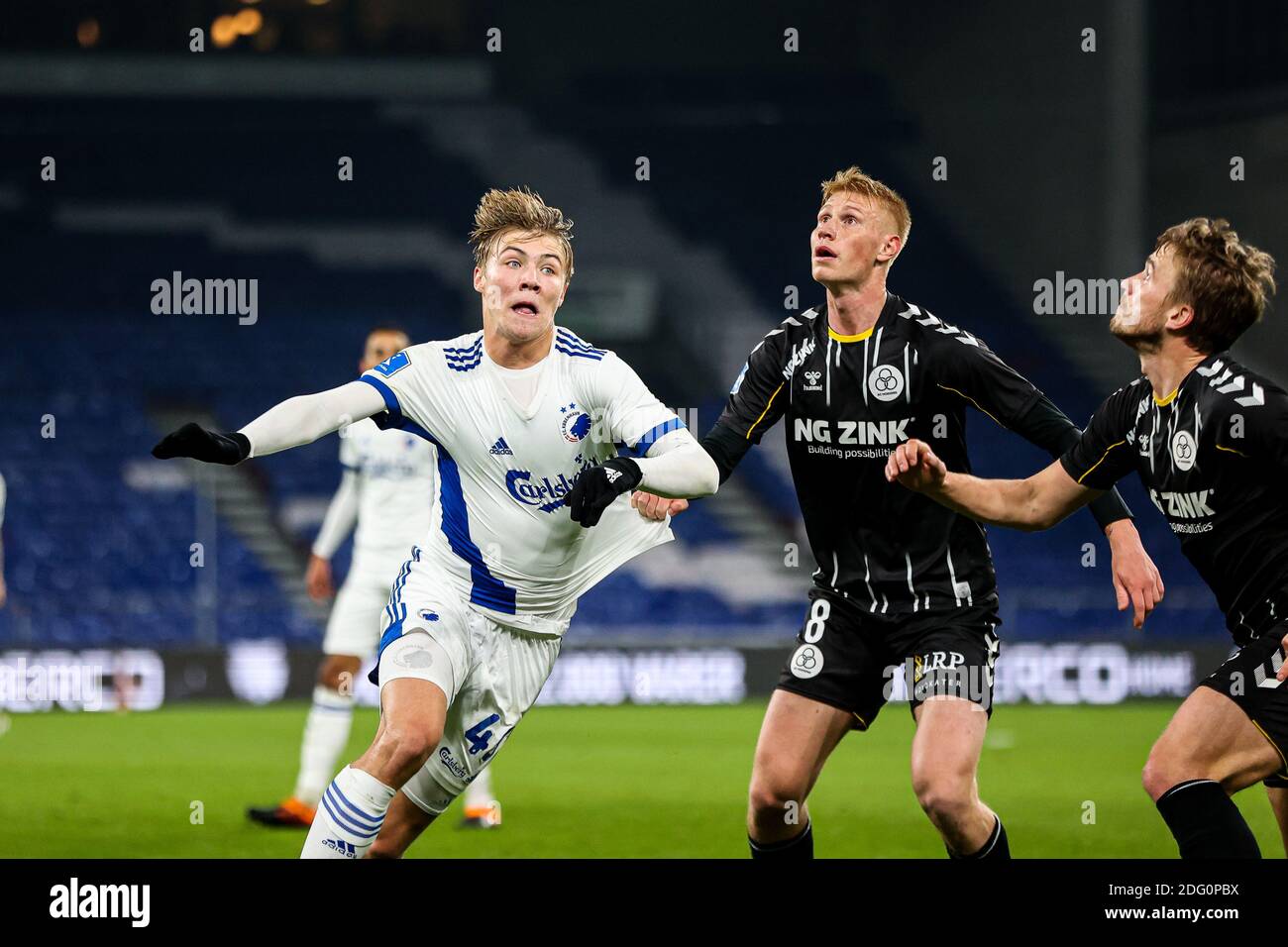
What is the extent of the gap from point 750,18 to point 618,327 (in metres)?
5.72

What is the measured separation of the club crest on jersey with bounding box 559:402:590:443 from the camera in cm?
504

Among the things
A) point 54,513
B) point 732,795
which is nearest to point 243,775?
point 732,795

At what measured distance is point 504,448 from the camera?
16.5ft

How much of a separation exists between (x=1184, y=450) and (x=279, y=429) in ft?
8.72

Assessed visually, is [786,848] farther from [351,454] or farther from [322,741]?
[351,454]

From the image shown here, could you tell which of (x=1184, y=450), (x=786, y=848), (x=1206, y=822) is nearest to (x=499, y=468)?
(x=786, y=848)

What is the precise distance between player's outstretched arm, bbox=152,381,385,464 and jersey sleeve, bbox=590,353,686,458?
2.36 feet

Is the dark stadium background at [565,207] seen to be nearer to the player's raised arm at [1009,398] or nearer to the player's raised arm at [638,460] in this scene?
the player's raised arm at [1009,398]

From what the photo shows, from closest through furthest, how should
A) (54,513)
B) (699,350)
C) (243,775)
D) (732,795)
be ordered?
(732,795)
(243,775)
(54,513)
(699,350)

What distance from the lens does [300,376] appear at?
1853 centimetres

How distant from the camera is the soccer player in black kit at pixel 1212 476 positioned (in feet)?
13.8

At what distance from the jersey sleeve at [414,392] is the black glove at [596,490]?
0.74 meters
